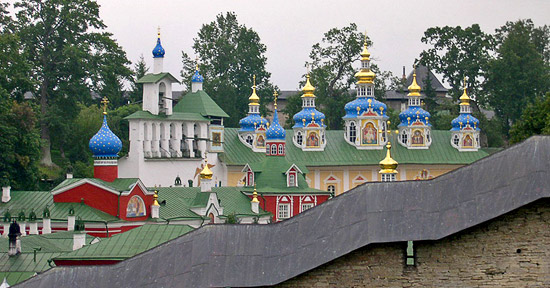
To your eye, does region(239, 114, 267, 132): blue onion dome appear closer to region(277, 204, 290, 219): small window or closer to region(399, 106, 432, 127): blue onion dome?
region(399, 106, 432, 127): blue onion dome

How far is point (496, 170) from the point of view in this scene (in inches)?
454

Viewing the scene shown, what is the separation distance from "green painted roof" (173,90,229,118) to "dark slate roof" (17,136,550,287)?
51.6 m

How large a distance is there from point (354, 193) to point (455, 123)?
58499mm

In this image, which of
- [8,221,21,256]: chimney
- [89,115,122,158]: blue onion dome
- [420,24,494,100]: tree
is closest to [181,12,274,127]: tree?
[420,24,494,100]: tree

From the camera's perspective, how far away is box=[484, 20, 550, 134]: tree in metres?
77.4

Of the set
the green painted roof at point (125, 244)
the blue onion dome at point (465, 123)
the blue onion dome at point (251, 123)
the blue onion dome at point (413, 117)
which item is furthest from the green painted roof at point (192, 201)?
the blue onion dome at point (465, 123)

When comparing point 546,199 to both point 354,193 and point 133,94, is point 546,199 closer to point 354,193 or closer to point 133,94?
point 354,193

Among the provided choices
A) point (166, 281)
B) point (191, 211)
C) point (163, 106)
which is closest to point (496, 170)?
point (166, 281)

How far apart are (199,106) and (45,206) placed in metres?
21.4

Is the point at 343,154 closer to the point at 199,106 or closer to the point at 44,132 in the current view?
the point at 199,106

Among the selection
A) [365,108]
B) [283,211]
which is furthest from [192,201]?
[365,108]

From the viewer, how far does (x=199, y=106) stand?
63.7 meters

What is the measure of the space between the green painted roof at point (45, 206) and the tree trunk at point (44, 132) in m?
11.3

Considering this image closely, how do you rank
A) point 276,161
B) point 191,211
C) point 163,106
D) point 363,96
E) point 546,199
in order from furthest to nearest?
point 363,96 → point 163,106 → point 276,161 → point 191,211 → point 546,199
